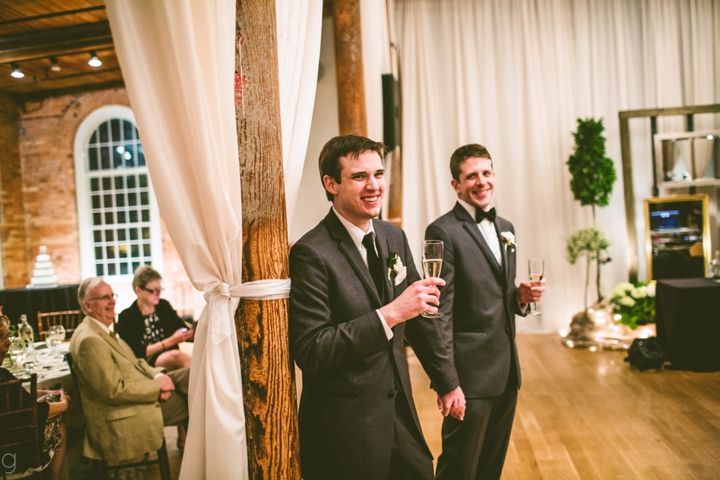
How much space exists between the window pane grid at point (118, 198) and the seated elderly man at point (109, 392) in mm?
6824

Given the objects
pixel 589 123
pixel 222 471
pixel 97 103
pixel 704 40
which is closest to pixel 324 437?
pixel 222 471

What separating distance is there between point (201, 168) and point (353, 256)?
0.56 meters

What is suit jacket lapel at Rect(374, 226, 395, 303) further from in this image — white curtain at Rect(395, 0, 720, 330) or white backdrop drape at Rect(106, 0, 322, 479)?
white curtain at Rect(395, 0, 720, 330)

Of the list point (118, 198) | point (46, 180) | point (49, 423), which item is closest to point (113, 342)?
point (49, 423)

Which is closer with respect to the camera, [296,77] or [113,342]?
[296,77]

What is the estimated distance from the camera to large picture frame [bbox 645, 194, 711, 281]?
615 cm

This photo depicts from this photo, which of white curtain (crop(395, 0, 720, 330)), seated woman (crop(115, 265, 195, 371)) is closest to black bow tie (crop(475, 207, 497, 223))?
seated woman (crop(115, 265, 195, 371))

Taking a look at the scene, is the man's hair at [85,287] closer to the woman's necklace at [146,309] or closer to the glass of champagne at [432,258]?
the woman's necklace at [146,309]

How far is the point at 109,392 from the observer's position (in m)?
2.75

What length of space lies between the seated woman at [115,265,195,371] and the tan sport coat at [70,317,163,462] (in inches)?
35.7

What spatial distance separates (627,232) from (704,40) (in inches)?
109

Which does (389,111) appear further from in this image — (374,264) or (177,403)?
(374,264)

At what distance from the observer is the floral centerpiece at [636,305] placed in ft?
18.9

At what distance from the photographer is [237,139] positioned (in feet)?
5.61
